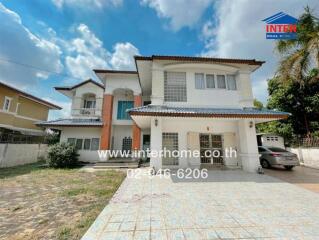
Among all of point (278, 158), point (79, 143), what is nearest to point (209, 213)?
point (278, 158)

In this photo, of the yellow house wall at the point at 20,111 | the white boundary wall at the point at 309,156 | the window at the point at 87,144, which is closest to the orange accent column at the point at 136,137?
the window at the point at 87,144

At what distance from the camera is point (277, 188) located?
6.84 m

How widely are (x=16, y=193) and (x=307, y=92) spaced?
22.1 meters

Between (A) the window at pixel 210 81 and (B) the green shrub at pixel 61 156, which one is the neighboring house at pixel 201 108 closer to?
(A) the window at pixel 210 81

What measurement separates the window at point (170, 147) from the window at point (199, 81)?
363 centimetres

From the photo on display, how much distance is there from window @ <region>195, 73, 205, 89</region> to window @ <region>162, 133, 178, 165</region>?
363cm

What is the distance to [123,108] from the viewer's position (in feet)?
54.5

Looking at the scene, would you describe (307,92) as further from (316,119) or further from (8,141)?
(8,141)

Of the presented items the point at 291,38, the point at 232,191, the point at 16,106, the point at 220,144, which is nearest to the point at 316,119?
the point at 291,38

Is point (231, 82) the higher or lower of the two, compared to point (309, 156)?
higher

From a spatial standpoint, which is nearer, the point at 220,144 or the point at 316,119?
the point at 220,144

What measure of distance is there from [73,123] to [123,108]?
15.9ft

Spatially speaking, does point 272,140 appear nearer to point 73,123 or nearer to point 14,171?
point 73,123

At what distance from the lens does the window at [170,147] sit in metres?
10.7
